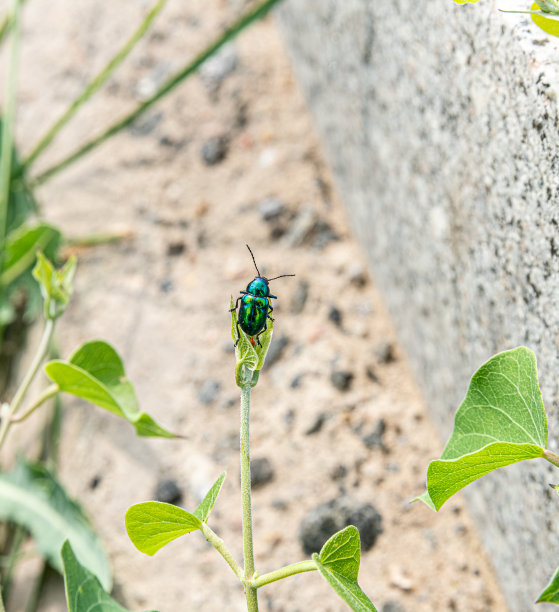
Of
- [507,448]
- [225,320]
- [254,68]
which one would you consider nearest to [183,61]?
[254,68]

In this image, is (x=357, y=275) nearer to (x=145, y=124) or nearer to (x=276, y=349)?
(x=276, y=349)

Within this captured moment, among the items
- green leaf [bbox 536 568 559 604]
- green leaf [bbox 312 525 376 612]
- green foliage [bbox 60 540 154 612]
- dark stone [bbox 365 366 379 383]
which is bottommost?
dark stone [bbox 365 366 379 383]

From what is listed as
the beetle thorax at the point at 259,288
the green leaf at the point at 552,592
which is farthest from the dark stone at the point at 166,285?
the green leaf at the point at 552,592

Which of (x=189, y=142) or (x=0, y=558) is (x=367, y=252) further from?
(x=0, y=558)

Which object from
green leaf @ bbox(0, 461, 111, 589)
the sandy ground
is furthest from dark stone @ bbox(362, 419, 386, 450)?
green leaf @ bbox(0, 461, 111, 589)

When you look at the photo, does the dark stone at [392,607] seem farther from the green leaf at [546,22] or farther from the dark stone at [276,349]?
the green leaf at [546,22]

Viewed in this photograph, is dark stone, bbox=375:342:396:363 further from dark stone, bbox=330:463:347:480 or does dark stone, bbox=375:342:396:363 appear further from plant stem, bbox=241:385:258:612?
plant stem, bbox=241:385:258:612
